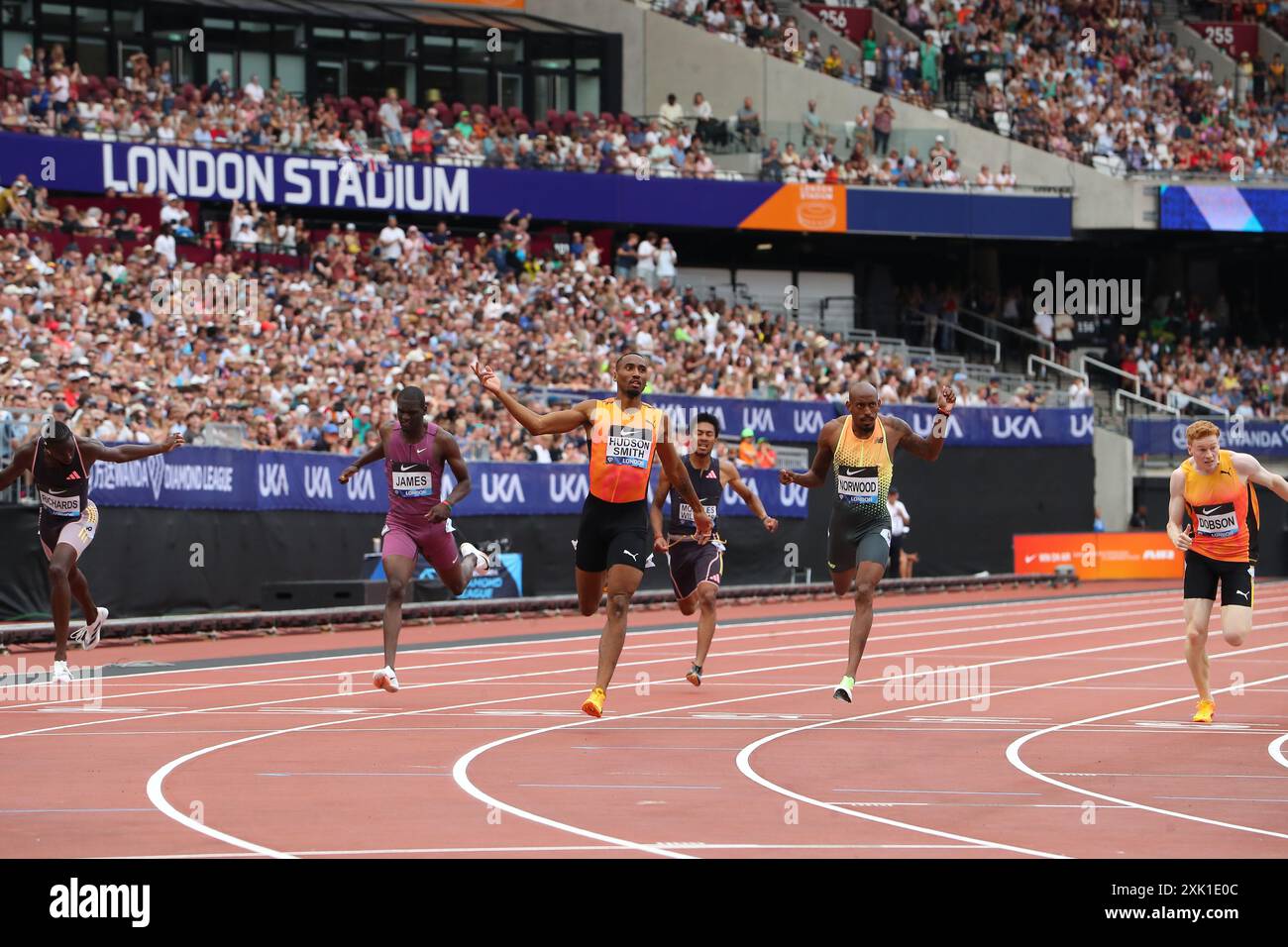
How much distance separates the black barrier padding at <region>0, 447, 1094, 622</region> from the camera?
2394 centimetres

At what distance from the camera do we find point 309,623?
79.4 feet

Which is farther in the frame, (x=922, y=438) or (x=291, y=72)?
(x=291, y=72)

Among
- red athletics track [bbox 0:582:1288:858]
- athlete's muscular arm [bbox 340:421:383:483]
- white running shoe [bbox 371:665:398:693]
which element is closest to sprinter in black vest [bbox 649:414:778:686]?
red athletics track [bbox 0:582:1288:858]

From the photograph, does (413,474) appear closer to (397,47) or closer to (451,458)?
(451,458)

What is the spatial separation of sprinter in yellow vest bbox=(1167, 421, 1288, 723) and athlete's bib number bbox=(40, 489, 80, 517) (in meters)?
8.90

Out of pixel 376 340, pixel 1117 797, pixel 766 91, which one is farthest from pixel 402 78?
pixel 1117 797

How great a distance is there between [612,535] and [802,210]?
3250cm

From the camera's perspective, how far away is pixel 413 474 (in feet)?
50.7

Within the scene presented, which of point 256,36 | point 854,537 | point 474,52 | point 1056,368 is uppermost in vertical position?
point 474,52

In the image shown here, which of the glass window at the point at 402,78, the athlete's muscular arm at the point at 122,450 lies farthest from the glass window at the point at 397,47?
the athlete's muscular arm at the point at 122,450
